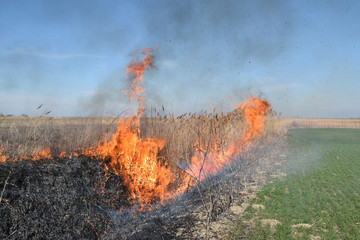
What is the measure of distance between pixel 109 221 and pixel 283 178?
710cm

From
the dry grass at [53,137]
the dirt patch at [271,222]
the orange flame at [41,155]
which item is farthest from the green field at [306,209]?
the dry grass at [53,137]

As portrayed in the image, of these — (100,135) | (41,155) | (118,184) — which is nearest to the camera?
(118,184)

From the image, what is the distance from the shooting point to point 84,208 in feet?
19.6

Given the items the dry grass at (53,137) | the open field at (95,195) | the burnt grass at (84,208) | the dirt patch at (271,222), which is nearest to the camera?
the burnt grass at (84,208)

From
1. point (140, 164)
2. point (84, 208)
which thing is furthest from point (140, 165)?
point (84, 208)

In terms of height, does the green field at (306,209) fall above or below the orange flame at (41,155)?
below

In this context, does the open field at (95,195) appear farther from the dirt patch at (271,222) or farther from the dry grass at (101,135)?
the dirt patch at (271,222)

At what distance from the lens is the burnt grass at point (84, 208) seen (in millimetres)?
5098

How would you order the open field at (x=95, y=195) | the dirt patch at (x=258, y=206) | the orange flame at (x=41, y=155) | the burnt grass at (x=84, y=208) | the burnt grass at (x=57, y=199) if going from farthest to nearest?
the orange flame at (x=41, y=155), the dirt patch at (x=258, y=206), the open field at (x=95, y=195), the burnt grass at (x=84, y=208), the burnt grass at (x=57, y=199)

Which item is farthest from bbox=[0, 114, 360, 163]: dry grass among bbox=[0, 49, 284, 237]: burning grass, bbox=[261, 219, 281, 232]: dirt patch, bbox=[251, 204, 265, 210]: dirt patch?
bbox=[261, 219, 281, 232]: dirt patch

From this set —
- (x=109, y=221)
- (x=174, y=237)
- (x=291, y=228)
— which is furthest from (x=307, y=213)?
(x=109, y=221)

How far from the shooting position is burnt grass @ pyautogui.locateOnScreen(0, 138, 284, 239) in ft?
16.7

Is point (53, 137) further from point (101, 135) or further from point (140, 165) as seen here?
point (140, 165)

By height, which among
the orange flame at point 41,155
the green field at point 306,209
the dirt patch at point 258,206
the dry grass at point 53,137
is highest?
the dry grass at point 53,137
